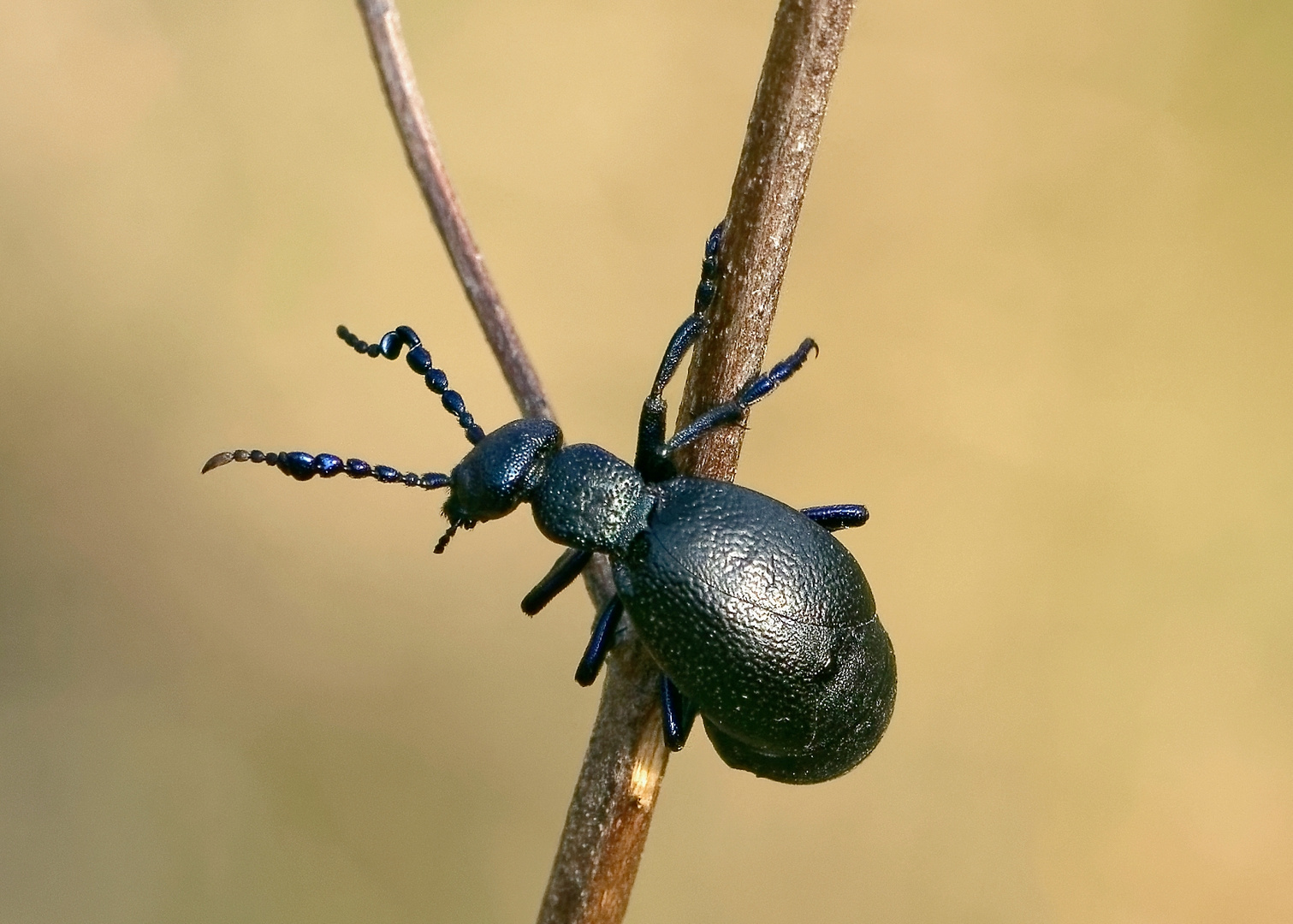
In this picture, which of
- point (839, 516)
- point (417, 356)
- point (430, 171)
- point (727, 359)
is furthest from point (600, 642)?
point (430, 171)

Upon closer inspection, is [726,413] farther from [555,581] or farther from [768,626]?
[555,581]

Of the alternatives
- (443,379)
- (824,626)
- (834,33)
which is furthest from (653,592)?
(834,33)

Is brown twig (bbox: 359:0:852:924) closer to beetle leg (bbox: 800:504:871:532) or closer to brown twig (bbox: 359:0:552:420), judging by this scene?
brown twig (bbox: 359:0:552:420)

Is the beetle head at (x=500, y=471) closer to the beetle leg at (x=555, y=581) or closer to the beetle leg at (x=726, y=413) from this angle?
the beetle leg at (x=555, y=581)

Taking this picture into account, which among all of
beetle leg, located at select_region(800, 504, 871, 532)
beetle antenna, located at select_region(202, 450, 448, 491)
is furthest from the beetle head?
beetle leg, located at select_region(800, 504, 871, 532)

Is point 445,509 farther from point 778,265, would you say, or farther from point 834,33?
point 834,33

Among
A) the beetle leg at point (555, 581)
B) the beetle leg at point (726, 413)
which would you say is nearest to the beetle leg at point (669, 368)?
the beetle leg at point (726, 413)
